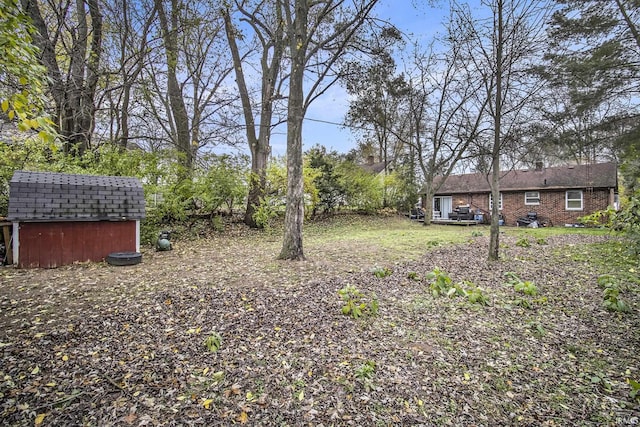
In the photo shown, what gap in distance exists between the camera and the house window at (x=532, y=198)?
62.3 feet

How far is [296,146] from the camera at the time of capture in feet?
21.8

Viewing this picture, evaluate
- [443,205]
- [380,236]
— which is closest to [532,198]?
[443,205]

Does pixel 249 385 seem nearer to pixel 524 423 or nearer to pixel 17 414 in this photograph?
pixel 17 414

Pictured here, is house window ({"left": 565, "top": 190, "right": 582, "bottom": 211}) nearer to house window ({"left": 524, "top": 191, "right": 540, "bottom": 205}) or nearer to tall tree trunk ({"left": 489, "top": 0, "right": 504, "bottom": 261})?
house window ({"left": 524, "top": 191, "right": 540, "bottom": 205})

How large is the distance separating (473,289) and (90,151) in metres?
10.5

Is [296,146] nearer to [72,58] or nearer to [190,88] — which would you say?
[72,58]

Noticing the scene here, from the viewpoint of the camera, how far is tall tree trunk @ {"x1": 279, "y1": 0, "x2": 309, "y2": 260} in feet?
21.6

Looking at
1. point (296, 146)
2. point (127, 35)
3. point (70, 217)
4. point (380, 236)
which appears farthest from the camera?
point (380, 236)

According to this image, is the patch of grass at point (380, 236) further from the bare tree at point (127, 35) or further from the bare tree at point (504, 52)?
the bare tree at point (127, 35)

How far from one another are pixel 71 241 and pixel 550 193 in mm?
22618

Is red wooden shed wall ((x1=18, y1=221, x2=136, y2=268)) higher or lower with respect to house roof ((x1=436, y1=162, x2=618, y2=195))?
lower

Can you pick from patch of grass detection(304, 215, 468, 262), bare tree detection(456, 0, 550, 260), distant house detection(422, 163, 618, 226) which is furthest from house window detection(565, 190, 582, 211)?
bare tree detection(456, 0, 550, 260)

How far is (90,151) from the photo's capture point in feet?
29.8

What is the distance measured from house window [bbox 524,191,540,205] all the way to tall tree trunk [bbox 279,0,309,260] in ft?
60.3
